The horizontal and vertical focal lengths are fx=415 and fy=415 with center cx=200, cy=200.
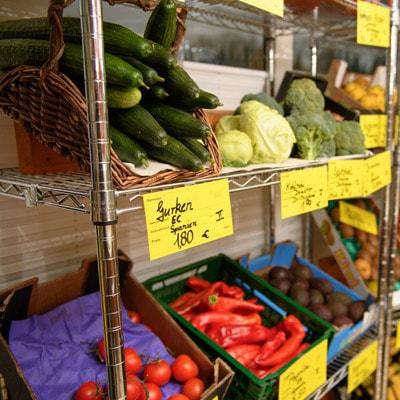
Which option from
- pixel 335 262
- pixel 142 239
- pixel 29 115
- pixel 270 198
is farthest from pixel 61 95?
pixel 335 262

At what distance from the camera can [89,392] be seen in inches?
28.1

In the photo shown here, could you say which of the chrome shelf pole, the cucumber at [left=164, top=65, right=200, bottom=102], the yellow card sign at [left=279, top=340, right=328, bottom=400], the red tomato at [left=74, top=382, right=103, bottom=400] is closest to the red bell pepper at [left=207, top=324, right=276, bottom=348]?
the yellow card sign at [left=279, top=340, right=328, bottom=400]

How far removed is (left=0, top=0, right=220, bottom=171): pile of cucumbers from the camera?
23.9 inches

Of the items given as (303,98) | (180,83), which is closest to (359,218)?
(303,98)

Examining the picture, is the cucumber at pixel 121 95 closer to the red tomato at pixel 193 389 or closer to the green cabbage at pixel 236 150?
the green cabbage at pixel 236 150

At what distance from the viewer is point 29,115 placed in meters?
0.68

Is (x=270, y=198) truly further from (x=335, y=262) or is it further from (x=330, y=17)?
(x=330, y=17)

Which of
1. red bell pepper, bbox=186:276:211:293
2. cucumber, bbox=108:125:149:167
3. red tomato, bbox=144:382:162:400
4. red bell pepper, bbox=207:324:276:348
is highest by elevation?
cucumber, bbox=108:125:149:167

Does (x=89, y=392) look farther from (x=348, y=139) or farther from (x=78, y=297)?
(x=348, y=139)

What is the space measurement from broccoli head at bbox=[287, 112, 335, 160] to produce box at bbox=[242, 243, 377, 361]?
418mm

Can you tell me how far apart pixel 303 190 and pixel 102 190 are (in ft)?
1.63

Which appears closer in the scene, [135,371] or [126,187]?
[126,187]

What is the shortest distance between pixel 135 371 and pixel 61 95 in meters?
0.53

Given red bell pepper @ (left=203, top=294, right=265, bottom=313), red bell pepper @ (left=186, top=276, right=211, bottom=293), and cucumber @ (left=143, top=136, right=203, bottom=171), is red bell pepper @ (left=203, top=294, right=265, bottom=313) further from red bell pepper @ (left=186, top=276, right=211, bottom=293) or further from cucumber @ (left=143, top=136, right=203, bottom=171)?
cucumber @ (left=143, top=136, right=203, bottom=171)
